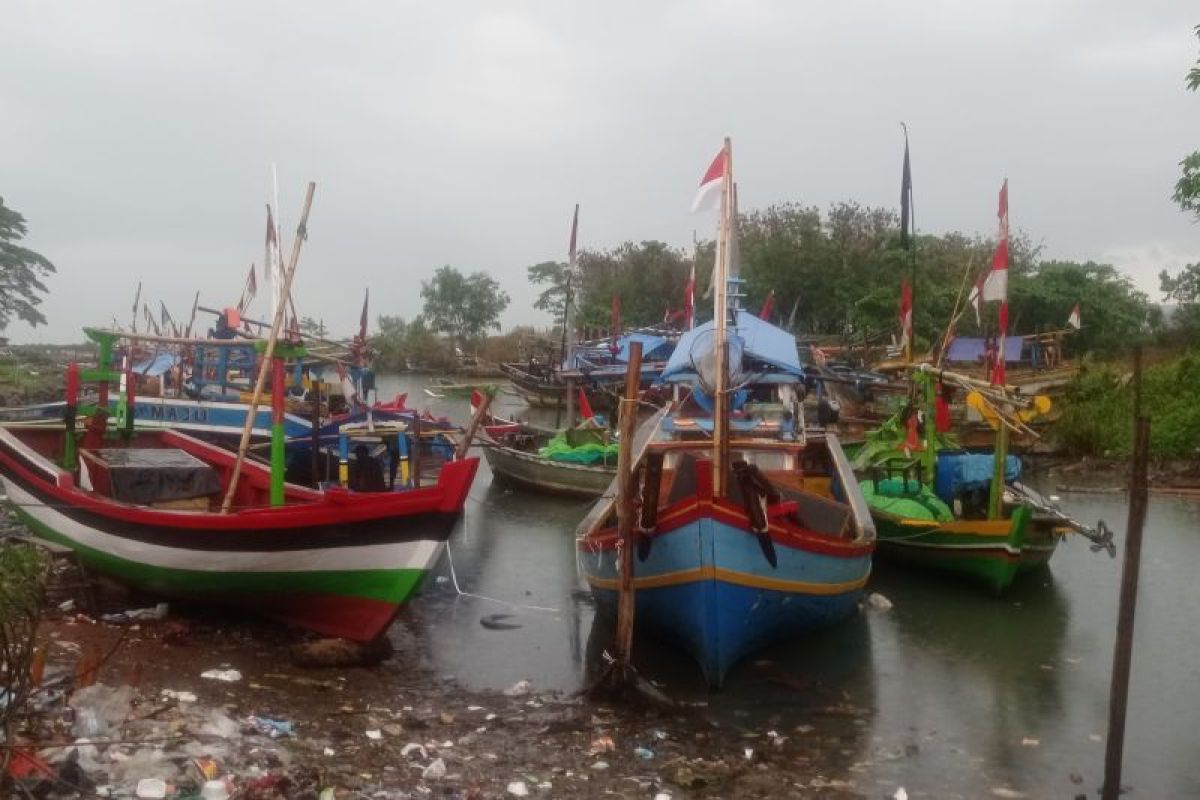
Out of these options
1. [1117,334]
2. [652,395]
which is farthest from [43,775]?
[1117,334]

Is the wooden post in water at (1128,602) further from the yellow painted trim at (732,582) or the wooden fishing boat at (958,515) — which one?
the wooden fishing boat at (958,515)

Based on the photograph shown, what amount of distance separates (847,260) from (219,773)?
35.6 m

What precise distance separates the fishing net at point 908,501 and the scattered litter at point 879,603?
109 cm

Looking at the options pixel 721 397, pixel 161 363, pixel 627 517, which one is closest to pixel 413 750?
pixel 627 517

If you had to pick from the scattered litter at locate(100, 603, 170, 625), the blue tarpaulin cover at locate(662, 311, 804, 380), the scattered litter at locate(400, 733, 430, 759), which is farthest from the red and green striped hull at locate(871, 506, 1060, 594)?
the scattered litter at locate(100, 603, 170, 625)

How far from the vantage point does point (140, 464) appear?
10.9 m

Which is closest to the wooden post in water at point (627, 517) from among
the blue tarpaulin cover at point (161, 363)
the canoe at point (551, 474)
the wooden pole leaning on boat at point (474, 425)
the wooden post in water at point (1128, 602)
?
the wooden pole leaning on boat at point (474, 425)

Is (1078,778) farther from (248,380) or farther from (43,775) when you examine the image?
(248,380)

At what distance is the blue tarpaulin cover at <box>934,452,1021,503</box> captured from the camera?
13281 mm

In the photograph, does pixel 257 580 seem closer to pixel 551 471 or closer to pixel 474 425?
pixel 474 425

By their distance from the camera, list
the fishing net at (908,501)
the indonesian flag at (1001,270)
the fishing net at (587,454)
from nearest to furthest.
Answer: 1. the indonesian flag at (1001,270)
2. the fishing net at (908,501)
3. the fishing net at (587,454)

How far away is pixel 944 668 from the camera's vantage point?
10.1 m

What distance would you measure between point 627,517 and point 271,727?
9.63 ft

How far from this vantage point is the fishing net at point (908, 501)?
514 inches
